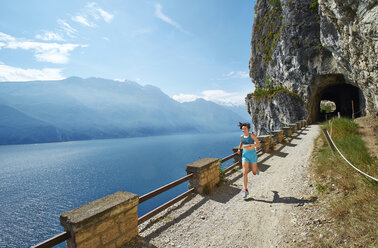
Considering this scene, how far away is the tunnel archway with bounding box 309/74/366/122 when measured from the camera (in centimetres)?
2690

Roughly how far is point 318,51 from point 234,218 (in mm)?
32341

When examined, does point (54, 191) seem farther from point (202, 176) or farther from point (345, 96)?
point (345, 96)

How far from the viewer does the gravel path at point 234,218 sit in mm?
3748

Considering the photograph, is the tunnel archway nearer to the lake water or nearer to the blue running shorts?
the blue running shorts

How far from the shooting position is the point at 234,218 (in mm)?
4527

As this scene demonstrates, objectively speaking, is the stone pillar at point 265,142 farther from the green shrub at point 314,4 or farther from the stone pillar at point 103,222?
the green shrub at point 314,4

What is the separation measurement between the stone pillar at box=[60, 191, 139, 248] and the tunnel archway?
33.3 m

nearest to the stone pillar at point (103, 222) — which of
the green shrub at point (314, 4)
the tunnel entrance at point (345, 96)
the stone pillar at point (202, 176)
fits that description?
the stone pillar at point (202, 176)

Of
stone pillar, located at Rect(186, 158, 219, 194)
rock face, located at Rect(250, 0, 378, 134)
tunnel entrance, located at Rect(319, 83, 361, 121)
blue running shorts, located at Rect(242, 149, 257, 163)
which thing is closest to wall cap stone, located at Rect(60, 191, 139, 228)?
stone pillar, located at Rect(186, 158, 219, 194)

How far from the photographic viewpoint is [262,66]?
41250 millimetres

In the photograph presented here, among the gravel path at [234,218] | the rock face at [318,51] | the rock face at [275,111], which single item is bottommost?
the gravel path at [234,218]

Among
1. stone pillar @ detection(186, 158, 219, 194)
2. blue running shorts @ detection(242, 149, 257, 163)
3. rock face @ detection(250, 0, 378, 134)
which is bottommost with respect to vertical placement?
stone pillar @ detection(186, 158, 219, 194)

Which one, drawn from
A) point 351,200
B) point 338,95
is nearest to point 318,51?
point 338,95

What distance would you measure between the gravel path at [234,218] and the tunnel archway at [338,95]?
28.1 m
